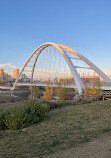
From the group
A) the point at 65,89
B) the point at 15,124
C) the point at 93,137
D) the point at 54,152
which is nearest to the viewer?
the point at 54,152

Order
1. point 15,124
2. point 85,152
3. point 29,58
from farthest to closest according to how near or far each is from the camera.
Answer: point 29,58 → point 15,124 → point 85,152

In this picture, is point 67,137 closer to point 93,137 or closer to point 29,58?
point 93,137

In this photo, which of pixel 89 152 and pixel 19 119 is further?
pixel 19 119

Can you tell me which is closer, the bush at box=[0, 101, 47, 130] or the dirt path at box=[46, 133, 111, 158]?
the dirt path at box=[46, 133, 111, 158]

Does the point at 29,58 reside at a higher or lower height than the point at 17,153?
higher

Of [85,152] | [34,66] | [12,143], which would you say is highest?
[34,66]

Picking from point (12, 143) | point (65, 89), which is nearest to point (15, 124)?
point (12, 143)

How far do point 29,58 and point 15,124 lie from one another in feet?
127

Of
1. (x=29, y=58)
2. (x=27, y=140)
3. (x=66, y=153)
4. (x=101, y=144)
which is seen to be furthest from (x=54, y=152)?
(x=29, y=58)

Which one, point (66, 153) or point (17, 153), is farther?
point (17, 153)

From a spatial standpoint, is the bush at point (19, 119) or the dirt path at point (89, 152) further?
the bush at point (19, 119)

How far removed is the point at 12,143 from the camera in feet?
17.2

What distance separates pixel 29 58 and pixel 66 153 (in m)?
42.3

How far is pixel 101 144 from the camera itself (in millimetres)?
4273
